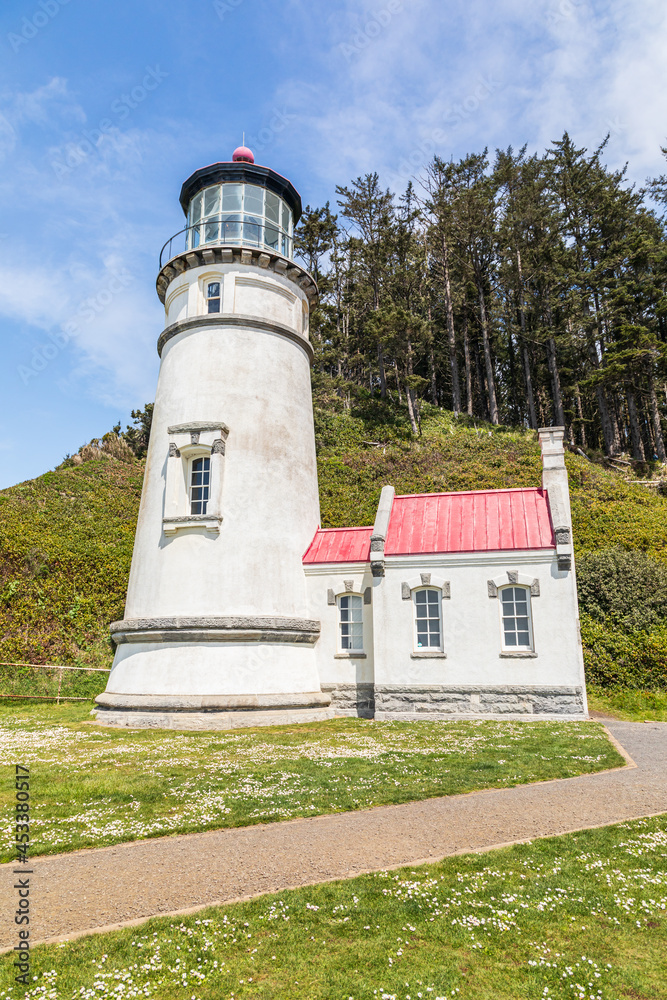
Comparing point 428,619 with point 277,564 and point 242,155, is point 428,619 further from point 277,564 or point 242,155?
point 242,155

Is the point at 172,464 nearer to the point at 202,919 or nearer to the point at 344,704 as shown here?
the point at 344,704

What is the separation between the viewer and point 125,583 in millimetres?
22781

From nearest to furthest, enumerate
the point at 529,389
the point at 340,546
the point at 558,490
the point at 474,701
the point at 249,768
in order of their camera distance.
Result: the point at 249,768 < the point at 474,701 < the point at 558,490 < the point at 340,546 < the point at 529,389

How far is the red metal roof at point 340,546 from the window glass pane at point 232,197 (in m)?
10.1

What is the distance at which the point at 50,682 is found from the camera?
1830cm

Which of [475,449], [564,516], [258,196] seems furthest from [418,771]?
[475,449]

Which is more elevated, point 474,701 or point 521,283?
point 521,283

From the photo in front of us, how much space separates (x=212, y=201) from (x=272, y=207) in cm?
182

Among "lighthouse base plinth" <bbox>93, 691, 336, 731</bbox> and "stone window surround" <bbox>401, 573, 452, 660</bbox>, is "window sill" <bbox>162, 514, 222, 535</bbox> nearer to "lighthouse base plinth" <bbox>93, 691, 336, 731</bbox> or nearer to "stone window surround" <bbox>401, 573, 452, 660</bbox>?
"lighthouse base plinth" <bbox>93, 691, 336, 731</bbox>

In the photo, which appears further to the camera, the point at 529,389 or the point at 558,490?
the point at 529,389

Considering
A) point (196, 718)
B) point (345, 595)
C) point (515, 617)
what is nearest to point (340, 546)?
point (345, 595)

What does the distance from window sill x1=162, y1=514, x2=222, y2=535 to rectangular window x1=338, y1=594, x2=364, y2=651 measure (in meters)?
4.23

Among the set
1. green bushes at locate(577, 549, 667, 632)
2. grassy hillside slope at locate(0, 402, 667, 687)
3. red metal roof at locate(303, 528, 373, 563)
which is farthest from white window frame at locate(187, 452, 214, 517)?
green bushes at locate(577, 549, 667, 632)

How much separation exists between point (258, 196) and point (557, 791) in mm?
17425
